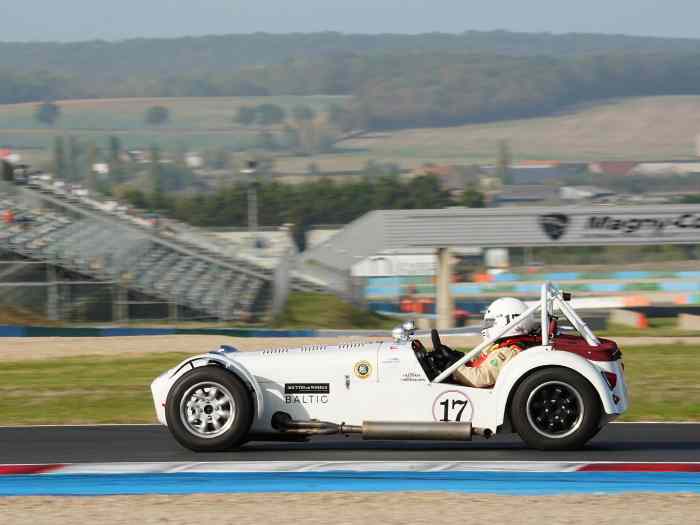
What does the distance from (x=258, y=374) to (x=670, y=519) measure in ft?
10.2

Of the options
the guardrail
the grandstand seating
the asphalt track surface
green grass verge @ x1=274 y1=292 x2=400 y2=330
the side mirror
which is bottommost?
the asphalt track surface

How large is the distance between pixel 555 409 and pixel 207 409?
8.03 feet

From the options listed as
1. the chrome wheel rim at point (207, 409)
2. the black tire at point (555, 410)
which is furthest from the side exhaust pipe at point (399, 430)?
the chrome wheel rim at point (207, 409)

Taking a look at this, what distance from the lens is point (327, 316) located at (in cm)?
3198

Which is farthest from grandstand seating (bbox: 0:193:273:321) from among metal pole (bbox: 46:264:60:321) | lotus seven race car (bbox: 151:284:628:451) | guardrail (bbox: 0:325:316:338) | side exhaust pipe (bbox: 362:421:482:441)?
side exhaust pipe (bbox: 362:421:482:441)

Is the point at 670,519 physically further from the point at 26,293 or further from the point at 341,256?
the point at 341,256

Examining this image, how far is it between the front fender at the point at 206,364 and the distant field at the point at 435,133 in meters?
141

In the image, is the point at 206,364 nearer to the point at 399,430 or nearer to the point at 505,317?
the point at 399,430

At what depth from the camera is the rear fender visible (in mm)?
7863

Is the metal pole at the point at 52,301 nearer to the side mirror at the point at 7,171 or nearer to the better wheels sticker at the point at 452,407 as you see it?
the side mirror at the point at 7,171

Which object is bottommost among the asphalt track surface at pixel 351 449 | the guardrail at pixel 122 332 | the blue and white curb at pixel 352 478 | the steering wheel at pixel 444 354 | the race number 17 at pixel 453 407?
the blue and white curb at pixel 352 478

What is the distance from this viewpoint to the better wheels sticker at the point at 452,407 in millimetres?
7766

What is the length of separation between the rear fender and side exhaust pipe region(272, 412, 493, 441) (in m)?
0.26

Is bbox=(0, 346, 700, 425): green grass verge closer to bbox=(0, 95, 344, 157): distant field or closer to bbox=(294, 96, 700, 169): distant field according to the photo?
bbox=(0, 95, 344, 157): distant field
